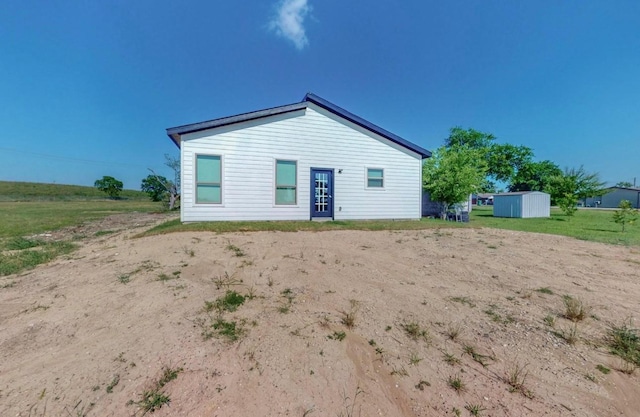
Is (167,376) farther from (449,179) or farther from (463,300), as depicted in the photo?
(449,179)

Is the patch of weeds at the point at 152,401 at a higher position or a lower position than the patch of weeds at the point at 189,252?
lower

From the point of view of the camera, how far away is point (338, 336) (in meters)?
2.50

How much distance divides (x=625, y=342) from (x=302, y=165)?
8.64 meters

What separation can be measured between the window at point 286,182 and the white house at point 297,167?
0.12ft

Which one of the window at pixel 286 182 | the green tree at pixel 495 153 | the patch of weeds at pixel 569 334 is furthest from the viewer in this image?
the green tree at pixel 495 153

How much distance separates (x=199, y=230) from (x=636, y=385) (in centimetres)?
782

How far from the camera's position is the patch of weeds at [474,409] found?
170cm

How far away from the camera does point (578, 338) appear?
246 cm

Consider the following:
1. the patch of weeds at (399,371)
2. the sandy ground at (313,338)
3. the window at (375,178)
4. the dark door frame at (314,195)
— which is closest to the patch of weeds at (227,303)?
the sandy ground at (313,338)

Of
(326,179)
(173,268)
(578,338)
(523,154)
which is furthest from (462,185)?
(523,154)

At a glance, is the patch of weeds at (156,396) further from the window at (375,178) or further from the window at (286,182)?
the window at (375,178)

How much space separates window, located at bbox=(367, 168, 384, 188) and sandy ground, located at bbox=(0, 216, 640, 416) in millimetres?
6240

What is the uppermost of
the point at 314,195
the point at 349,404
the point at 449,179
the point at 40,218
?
the point at 449,179

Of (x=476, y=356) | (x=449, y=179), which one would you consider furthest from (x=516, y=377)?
(x=449, y=179)
